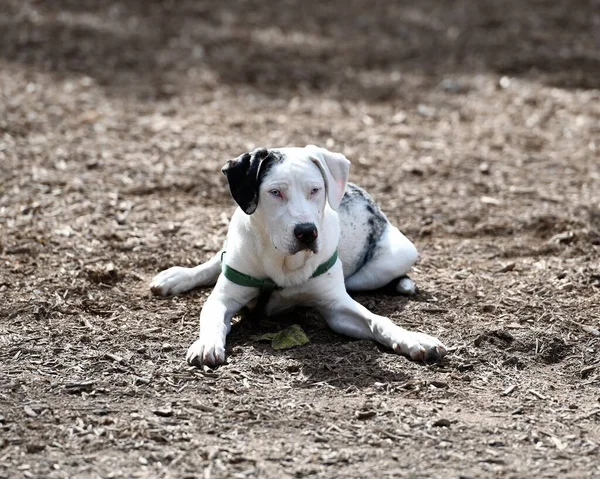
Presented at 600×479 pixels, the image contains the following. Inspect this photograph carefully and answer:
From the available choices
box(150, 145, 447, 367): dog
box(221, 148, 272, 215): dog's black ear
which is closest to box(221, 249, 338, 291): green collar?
box(150, 145, 447, 367): dog

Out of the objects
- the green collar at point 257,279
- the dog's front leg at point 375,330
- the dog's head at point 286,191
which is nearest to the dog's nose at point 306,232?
the dog's head at point 286,191

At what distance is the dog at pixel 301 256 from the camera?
5.17 meters

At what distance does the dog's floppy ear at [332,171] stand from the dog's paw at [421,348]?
0.82 meters

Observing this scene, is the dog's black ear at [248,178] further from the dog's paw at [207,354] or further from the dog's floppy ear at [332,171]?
the dog's paw at [207,354]

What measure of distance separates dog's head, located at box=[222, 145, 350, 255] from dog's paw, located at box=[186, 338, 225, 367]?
617mm

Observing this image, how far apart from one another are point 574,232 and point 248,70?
5735mm

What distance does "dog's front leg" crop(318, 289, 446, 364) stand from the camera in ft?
17.1

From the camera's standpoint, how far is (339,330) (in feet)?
18.4

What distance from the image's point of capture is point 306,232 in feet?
16.7

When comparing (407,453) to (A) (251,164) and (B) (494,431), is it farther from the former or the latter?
(A) (251,164)

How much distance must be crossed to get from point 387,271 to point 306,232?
1245 millimetres

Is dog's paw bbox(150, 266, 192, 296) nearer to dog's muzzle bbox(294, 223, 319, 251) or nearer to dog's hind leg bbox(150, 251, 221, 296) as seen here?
dog's hind leg bbox(150, 251, 221, 296)

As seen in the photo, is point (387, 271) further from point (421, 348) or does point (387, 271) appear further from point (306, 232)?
point (306, 232)

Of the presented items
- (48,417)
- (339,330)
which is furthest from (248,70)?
(48,417)
